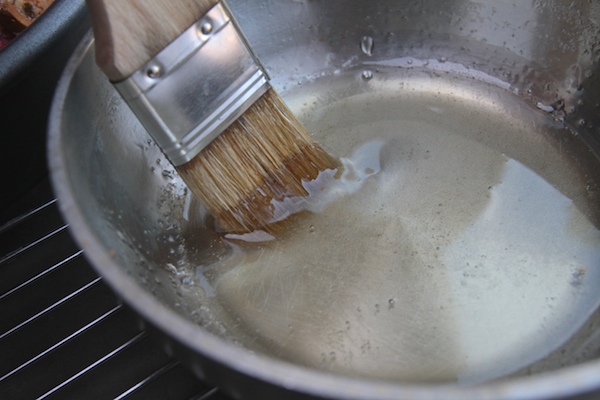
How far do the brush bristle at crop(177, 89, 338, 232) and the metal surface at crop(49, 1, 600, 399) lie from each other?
0.05 m

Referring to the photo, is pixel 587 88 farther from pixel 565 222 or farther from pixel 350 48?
pixel 350 48

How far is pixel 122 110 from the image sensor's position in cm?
82

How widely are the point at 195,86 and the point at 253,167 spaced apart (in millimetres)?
162

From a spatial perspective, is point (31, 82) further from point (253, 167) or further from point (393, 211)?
point (393, 211)

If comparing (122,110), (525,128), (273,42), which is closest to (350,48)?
(273,42)

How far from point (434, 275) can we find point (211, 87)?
1.35 ft

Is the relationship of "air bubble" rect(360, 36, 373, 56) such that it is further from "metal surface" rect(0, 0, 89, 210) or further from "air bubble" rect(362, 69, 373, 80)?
"metal surface" rect(0, 0, 89, 210)

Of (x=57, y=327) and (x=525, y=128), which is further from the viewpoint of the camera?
(x=525, y=128)

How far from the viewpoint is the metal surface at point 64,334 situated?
0.76m

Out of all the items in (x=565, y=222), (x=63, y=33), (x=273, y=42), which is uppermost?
(x=63, y=33)

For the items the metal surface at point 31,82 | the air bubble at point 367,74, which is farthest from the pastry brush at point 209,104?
the air bubble at point 367,74

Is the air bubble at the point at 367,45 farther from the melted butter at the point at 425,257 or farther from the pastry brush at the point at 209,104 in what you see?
the pastry brush at the point at 209,104

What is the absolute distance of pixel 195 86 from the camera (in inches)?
28.6

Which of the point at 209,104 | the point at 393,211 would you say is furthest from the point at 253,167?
the point at 393,211
